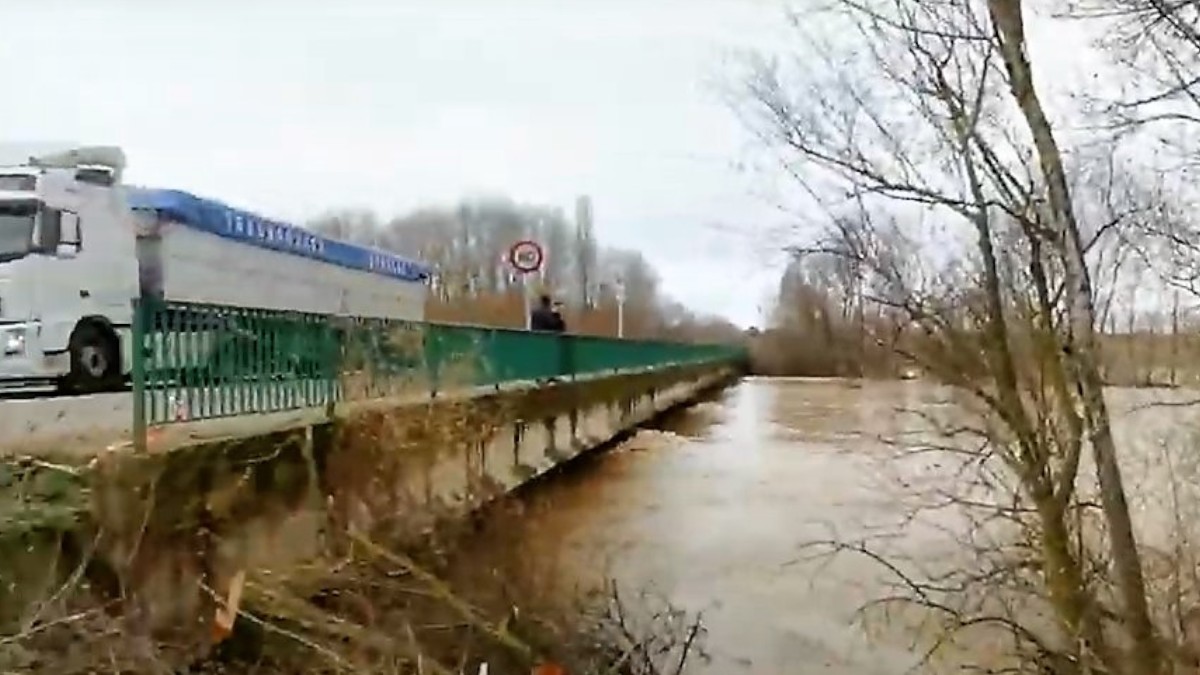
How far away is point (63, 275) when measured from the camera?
1291 centimetres

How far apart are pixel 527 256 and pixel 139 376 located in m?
9.08

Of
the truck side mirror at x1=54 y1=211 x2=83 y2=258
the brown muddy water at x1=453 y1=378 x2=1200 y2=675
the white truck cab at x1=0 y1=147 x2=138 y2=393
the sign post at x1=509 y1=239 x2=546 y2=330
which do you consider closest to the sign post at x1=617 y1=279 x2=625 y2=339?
the brown muddy water at x1=453 y1=378 x2=1200 y2=675

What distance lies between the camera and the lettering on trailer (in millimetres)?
14656

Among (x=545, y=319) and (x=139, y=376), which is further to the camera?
(x=545, y=319)

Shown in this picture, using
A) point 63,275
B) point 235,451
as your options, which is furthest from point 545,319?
point 235,451

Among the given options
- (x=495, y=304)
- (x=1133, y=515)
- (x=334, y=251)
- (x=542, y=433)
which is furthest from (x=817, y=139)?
(x=495, y=304)

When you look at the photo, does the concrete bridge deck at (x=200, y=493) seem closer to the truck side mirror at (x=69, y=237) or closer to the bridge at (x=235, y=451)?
the bridge at (x=235, y=451)

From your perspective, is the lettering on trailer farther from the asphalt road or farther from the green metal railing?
the asphalt road

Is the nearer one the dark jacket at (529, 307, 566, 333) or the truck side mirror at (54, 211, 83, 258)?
the truck side mirror at (54, 211, 83, 258)

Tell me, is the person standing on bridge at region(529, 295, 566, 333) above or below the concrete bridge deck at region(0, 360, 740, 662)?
above

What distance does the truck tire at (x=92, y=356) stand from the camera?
40.0ft

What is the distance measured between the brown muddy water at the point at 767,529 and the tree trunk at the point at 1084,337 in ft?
0.91

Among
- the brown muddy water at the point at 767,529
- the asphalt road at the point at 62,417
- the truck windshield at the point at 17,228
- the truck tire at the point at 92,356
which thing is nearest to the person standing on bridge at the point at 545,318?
the brown muddy water at the point at 767,529

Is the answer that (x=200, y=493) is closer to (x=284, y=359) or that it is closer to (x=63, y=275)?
(x=284, y=359)
